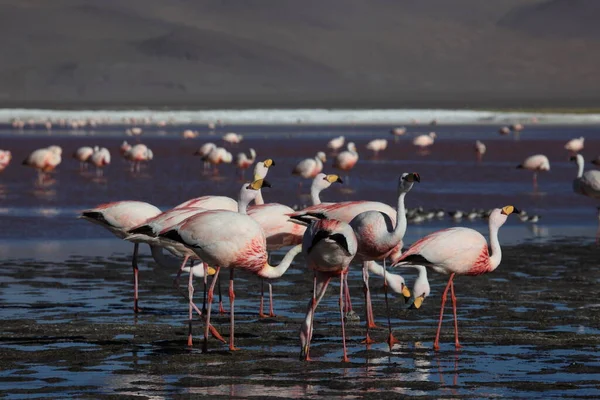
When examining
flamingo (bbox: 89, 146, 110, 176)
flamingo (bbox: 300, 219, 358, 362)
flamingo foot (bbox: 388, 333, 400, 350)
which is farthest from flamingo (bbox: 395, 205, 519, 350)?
flamingo (bbox: 89, 146, 110, 176)

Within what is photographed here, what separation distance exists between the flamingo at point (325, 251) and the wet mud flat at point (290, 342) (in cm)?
28

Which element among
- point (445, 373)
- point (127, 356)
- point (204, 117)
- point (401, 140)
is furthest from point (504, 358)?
point (204, 117)

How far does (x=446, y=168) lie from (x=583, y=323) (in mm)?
25166

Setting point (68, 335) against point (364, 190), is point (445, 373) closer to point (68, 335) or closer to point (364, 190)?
point (68, 335)

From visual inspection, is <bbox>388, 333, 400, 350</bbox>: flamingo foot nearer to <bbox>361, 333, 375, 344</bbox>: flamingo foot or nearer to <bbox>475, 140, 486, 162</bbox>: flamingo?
<bbox>361, 333, 375, 344</bbox>: flamingo foot

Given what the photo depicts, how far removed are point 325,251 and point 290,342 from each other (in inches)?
46.4

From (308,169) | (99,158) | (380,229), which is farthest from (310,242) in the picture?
(99,158)

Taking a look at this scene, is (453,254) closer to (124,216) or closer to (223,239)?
(223,239)

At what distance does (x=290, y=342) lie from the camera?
37.7 ft

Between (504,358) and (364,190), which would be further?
(364,190)

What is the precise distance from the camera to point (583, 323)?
484 inches

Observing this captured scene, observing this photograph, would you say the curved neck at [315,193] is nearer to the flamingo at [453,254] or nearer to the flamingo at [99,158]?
the flamingo at [453,254]

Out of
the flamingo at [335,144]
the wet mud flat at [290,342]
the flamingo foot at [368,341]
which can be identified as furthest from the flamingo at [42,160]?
the flamingo foot at [368,341]

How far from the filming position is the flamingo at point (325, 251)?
34.6 feet
